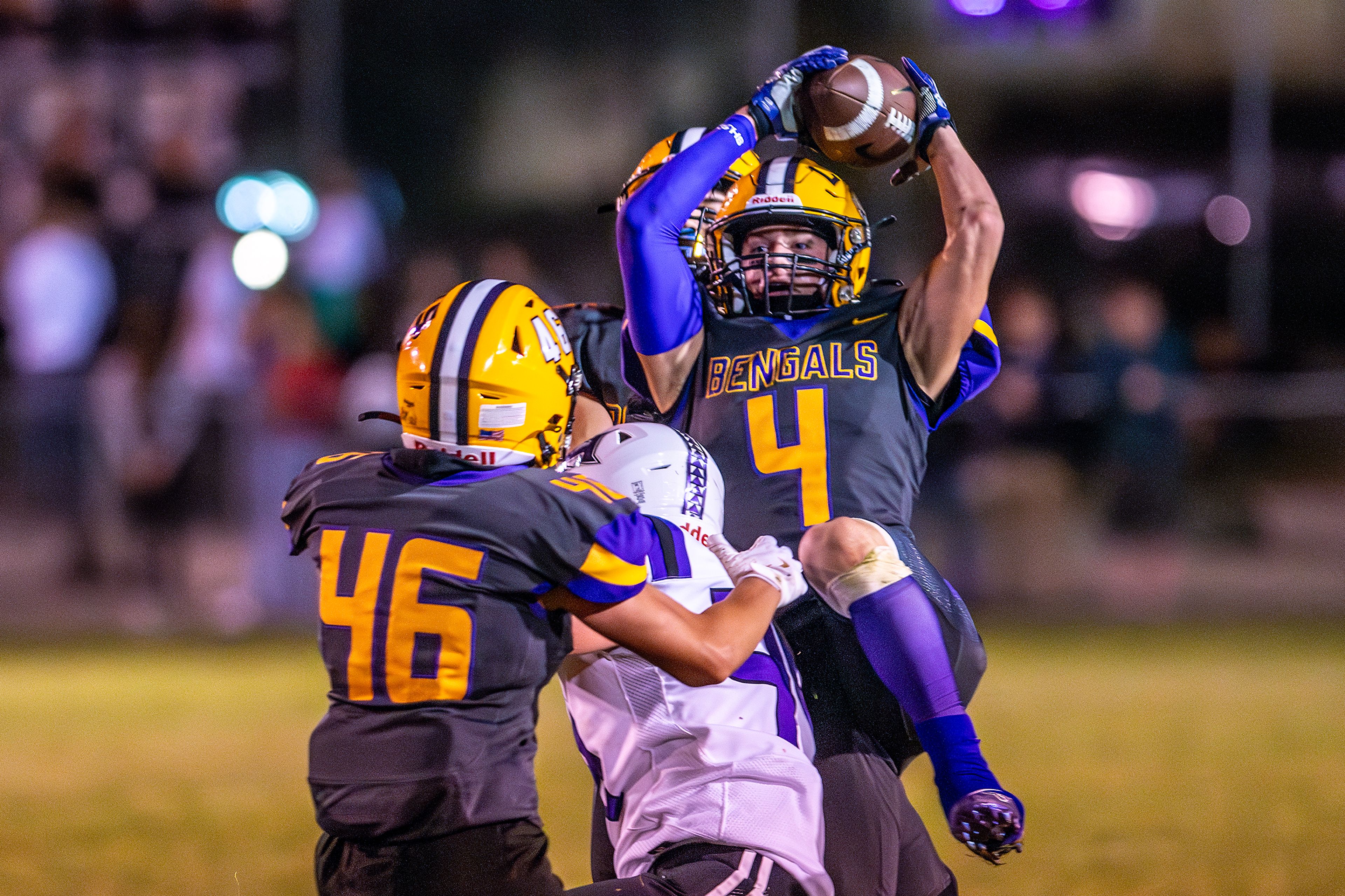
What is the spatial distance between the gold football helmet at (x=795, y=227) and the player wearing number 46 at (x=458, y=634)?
121 centimetres

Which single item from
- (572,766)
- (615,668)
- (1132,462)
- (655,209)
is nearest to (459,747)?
(615,668)

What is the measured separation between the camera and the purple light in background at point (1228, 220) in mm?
12711

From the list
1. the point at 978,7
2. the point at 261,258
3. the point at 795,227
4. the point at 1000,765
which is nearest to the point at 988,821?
the point at 795,227

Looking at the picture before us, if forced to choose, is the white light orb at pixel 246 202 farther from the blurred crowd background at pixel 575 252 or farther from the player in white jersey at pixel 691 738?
the player in white jersey at pixel 691 738

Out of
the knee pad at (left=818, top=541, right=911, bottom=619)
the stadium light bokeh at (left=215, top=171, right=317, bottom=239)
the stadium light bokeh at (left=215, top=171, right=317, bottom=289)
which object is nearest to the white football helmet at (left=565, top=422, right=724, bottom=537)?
the knee pad at (left=818, top=541, right=911, bottom=619)

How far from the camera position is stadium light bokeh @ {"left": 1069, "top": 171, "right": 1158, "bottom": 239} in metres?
14.0

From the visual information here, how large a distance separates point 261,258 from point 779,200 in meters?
9.58

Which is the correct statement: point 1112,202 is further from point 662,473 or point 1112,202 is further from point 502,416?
point 502,416

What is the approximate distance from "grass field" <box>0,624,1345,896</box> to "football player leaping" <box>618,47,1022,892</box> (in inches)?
65.9

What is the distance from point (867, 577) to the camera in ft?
10.7

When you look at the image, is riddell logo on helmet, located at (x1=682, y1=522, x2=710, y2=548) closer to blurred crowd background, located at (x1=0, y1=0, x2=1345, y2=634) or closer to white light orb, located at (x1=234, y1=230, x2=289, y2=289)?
blurred crowd background, located at (x1=0, y1=0, x2=1345, y2=634)

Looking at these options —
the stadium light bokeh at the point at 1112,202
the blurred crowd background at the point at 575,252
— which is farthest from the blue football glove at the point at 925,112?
the stadium light bokeh at the point at 1112,202

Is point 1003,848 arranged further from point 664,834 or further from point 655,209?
point 655,209

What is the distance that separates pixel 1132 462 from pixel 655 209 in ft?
25.2
